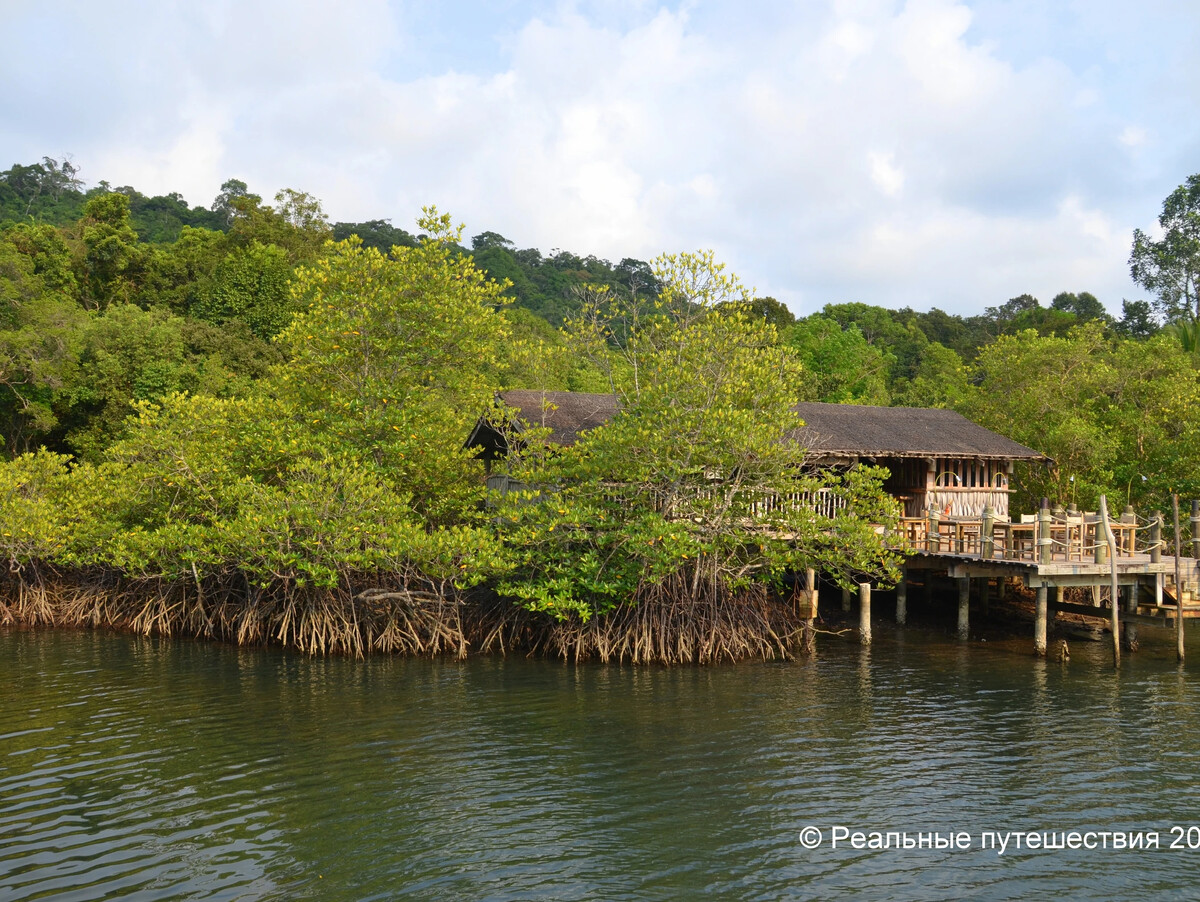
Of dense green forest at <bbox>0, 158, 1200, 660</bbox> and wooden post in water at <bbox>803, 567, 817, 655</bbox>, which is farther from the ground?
dense green forest at <bbox>0, 158, 1200, 660</bbox>

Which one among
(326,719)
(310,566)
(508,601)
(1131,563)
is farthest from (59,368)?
(1131,563)

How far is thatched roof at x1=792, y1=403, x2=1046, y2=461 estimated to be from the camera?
958 inches

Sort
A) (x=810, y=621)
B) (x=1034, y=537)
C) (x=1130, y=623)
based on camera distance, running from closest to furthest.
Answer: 1. (x=810, y=621)
2. (x=1130, y=623)
3. (x=1034, y=537)

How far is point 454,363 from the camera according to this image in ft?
81.8

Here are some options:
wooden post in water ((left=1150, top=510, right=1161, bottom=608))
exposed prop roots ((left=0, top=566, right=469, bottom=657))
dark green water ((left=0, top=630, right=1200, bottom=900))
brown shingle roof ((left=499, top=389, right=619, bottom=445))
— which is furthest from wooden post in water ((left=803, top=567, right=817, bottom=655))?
exposed prop roots ((left=0, top=566, right=469, bottom=657))

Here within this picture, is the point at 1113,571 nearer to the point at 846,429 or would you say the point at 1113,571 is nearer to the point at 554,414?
the point at 846,429

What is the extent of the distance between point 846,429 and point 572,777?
15413 millimetres

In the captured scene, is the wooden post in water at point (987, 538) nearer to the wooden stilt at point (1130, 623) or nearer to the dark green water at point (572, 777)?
the dark green water at point (572, 777)

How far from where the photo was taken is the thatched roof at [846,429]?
938 inches

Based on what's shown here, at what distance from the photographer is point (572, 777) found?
13.0 meters

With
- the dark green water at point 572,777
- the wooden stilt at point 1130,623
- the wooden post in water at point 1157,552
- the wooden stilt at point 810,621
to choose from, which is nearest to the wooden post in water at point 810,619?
the wooden stilt at point 810,621

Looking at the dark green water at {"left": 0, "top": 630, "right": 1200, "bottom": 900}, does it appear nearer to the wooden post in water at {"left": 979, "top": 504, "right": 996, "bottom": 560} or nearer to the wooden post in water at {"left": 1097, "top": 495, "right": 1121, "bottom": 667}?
the wooden post in water at {"left": 1097, "top": 495, "right": 1121, "bottom": 667}

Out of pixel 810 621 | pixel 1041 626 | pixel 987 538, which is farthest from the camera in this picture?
pixel 810 621

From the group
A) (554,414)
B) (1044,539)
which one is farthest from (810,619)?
(554,414)
